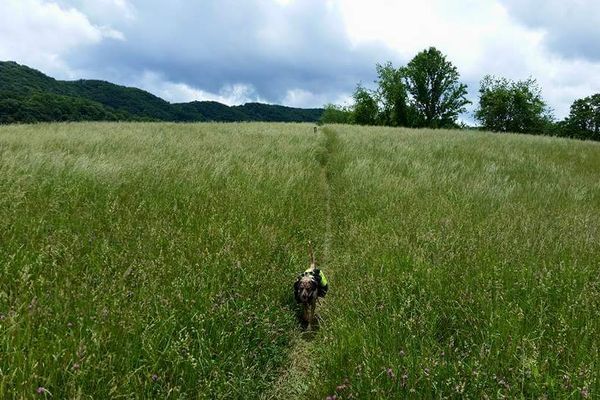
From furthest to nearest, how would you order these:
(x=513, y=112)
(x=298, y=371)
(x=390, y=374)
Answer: (x=513, y=112) < (x=298, y=371) < (x=390, y=374)

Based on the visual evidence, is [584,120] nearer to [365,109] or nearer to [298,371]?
[365,109]

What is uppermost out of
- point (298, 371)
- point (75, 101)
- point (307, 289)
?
point (75, 101)

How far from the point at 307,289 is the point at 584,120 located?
92558mm

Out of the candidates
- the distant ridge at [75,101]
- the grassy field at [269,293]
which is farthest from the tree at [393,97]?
the grassy field at [269,293]

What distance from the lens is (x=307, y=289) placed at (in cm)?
340

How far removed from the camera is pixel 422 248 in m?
4.37

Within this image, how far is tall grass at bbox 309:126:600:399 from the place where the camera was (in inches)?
90.3

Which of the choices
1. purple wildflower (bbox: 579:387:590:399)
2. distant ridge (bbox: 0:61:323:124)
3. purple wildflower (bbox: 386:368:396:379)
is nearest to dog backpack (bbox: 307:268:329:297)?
purple wildflower (bbox: 386:368:396:379)

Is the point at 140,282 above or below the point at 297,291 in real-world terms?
above

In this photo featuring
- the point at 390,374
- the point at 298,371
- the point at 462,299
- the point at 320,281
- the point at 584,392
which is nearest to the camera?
the point at 584,392

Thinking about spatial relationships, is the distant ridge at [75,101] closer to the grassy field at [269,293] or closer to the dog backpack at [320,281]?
the grassy field at [269,293]

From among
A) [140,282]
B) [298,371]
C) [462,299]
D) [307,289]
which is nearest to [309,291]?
[307,289]

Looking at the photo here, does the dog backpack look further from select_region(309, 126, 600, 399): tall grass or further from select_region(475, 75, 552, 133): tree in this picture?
select_region(475, 75, 552, 133): tree

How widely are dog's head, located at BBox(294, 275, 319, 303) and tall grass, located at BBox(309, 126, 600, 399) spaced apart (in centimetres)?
28
